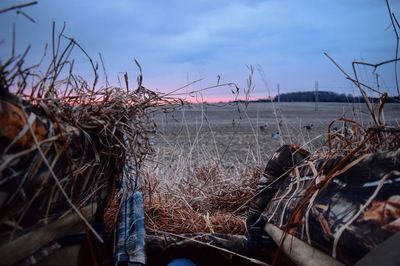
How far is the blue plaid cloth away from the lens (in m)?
1.63

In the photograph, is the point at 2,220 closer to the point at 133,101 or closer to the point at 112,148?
the point at 112,148

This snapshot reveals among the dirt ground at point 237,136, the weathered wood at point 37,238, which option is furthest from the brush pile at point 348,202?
the weathered wood at point 37,238

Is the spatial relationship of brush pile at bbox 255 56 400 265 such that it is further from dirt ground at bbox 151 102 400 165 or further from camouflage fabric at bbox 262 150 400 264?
dirt ground at bbox 151 102 400 165

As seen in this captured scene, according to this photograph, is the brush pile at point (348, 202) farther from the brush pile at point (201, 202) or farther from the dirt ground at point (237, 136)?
the brush pile at point (201, 202)

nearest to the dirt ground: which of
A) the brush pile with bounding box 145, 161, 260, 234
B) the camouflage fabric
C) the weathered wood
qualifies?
the brush pile with bounding box 145, 161, 260, 234

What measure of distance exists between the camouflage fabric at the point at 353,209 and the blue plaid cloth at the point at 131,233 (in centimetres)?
65

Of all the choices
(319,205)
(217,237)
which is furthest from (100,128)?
(217,237)

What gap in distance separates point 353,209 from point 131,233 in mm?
1004

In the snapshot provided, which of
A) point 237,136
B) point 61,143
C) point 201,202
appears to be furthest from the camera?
point 237,136

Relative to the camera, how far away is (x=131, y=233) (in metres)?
1.77

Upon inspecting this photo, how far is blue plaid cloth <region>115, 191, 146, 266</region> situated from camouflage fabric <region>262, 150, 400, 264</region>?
0.65 meters

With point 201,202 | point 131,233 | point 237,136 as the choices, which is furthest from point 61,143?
point 237,136

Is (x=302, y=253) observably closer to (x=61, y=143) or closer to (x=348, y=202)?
(x=348, y=202)

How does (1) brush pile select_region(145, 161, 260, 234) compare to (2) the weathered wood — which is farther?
(1) brush pile select_region(145, 161, 260, 234)
